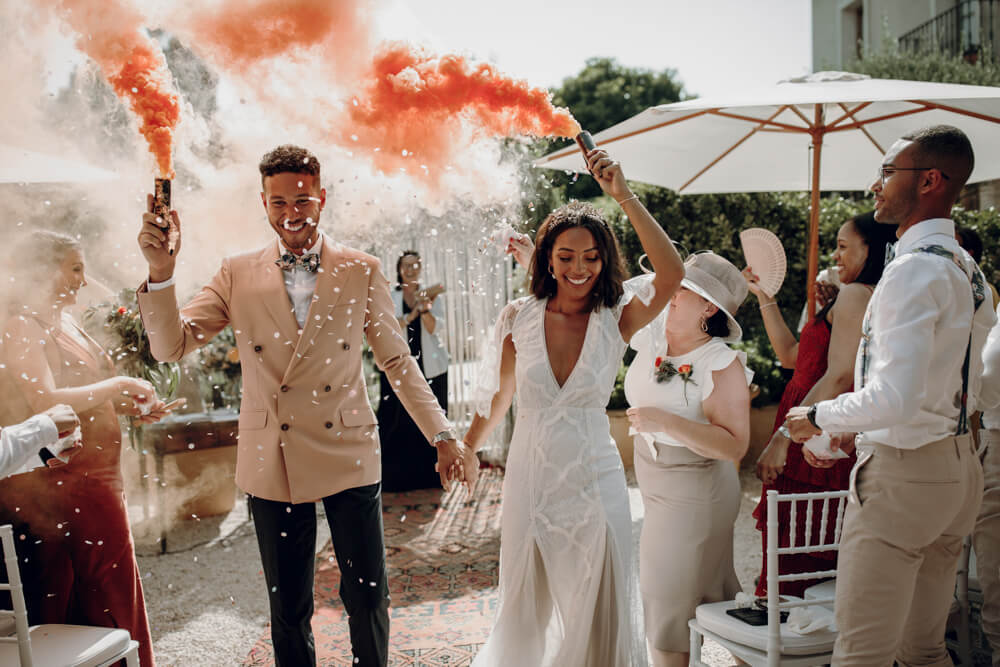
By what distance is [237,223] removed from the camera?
13.4 ft

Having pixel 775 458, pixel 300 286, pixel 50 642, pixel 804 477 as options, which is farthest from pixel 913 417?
pixel 50 642

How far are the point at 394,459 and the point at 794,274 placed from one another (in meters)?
5.87

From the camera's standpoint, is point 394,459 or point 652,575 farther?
point 394,459

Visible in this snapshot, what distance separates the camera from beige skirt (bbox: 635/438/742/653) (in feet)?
9.50

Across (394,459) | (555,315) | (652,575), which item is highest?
(555,315)

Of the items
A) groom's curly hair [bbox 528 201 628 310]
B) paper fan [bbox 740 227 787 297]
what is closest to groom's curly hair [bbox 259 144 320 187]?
groom's curly hair [bbox 528 201 628 310]

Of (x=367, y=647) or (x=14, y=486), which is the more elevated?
(x=14, y=486)

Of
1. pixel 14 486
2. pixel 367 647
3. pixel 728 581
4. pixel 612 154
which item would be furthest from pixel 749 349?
pixel 14 486

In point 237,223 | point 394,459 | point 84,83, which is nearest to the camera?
point 84,83

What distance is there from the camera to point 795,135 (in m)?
5.74

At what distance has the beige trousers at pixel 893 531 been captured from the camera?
7.30ft

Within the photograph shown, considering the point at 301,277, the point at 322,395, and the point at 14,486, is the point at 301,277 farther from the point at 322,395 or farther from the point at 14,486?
the point at 14,486

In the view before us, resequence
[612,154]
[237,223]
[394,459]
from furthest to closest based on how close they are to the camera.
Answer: [394,459], [612,154], [237,223]

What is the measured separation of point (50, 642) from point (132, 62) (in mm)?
2078
